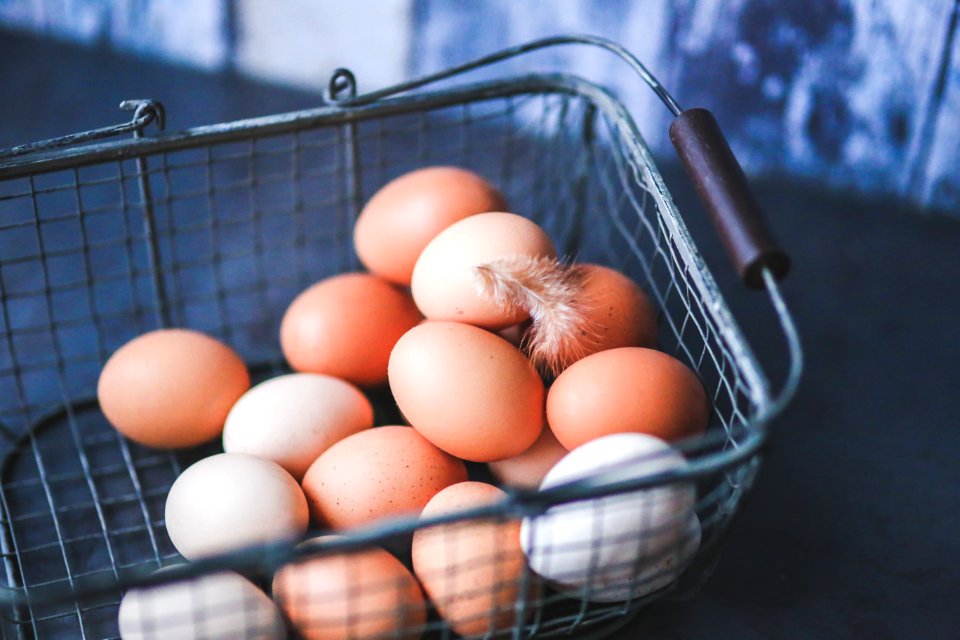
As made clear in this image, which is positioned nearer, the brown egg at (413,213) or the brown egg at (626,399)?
the brown egg at (626,399)

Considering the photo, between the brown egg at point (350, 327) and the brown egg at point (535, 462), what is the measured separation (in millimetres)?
147

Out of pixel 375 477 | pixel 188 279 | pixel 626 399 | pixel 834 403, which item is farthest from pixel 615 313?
pixel 188 279

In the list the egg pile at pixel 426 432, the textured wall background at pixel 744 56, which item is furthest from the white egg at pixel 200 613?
the textured wall background at pixel 744 56

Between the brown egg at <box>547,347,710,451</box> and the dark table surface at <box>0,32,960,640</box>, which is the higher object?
the brown egg at <box>547,347,710,451</box>

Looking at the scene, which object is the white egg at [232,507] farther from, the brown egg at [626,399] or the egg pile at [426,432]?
the brown egg at [626,399]

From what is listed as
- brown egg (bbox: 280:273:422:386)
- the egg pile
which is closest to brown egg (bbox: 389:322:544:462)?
the egg pile

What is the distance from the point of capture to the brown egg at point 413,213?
2.41ft

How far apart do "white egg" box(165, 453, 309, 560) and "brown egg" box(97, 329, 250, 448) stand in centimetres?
9

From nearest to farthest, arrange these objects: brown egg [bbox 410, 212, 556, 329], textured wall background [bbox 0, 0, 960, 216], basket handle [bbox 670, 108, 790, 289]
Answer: basket handle [bbox 670, 108, 790, 289] → brown egg [bbox 410, 212, 556, 329] → textured wall background [bbox 0, 0, 960, 216]

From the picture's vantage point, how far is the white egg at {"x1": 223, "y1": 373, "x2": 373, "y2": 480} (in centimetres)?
68

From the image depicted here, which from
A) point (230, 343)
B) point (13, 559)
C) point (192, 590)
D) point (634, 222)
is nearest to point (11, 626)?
point (13, 559)

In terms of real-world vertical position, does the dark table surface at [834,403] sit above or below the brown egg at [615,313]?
below

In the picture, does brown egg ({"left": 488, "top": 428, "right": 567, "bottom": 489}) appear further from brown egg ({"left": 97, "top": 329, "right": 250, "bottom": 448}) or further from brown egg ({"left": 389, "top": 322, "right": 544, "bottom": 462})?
brown egg ({"left": 97, "top": 329, "right": 250, "bottom": 448})

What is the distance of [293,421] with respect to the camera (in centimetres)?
68
